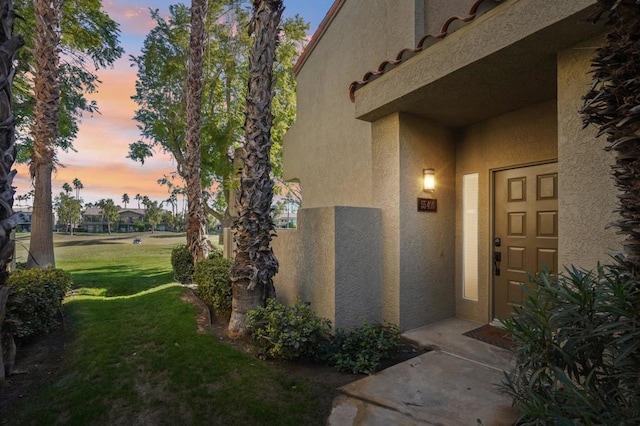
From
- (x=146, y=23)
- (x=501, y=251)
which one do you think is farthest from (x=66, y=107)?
(x=501, y=251)

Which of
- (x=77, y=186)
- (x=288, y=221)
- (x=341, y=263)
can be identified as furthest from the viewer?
(x=77, y=186)

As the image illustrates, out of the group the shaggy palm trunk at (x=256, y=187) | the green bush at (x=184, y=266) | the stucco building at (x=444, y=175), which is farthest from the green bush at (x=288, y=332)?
the green bush at (x=184, y=266)

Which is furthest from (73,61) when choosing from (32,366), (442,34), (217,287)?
(442,34)

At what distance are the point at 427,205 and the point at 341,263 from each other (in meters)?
1.97

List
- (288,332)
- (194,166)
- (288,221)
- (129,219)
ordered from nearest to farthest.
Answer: (288,332) → (194,166) → (288,221) → (129,219)

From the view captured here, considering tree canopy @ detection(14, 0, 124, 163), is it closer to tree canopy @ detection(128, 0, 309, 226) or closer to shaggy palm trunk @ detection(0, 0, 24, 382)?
tree canopy @ detection(128, 0, 309, 226)

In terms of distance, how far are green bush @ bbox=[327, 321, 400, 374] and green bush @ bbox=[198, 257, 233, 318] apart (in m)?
2.53

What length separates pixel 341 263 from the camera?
5031 mm

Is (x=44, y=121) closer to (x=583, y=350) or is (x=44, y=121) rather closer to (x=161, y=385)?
(x=161, y=385)

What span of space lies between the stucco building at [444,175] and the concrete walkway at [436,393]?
110 centimetres

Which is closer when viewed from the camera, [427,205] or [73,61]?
[427,205]

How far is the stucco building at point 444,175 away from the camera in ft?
12.5

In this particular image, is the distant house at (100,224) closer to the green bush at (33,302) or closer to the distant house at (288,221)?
the distant house at (288,221)

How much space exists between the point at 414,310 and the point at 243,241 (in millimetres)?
3196
